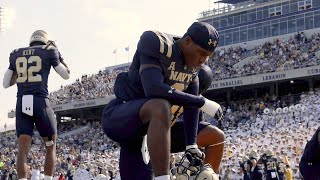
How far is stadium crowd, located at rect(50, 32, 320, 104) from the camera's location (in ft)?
136

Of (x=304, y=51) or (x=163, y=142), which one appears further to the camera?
(x=304, y=51)

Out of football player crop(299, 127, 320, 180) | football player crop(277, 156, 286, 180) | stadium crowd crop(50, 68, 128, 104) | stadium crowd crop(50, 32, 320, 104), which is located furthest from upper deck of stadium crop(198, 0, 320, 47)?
football player crop(299, 127, 320, 180)

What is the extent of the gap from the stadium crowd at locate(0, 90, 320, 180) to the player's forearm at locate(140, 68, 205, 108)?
5.44 metres

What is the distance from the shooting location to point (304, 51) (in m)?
42.2

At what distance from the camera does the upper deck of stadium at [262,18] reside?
→ 1972 inches

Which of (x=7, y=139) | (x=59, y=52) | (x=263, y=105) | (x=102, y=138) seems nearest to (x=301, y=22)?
(x=263, y=105)

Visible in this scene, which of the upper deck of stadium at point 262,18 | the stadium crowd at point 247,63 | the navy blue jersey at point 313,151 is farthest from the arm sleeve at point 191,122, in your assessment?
the upper deck of stadium at point 262,18

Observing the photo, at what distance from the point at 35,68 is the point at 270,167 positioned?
30.9 feet

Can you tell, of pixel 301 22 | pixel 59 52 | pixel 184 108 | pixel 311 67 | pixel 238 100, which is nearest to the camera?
pixel 184 108

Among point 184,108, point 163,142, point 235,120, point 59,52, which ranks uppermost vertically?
point 235,120

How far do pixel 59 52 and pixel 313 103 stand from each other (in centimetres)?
2602

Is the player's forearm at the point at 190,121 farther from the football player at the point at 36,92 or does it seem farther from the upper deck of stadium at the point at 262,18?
the upper deck of stadium at the point at 262,18

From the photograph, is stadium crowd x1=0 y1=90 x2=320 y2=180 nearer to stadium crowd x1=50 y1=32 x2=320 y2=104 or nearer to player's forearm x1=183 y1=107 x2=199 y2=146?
stadium crowd x1=50 y1=32 x2=320 y2=104

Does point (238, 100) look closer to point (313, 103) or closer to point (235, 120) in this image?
point (235, 120)
